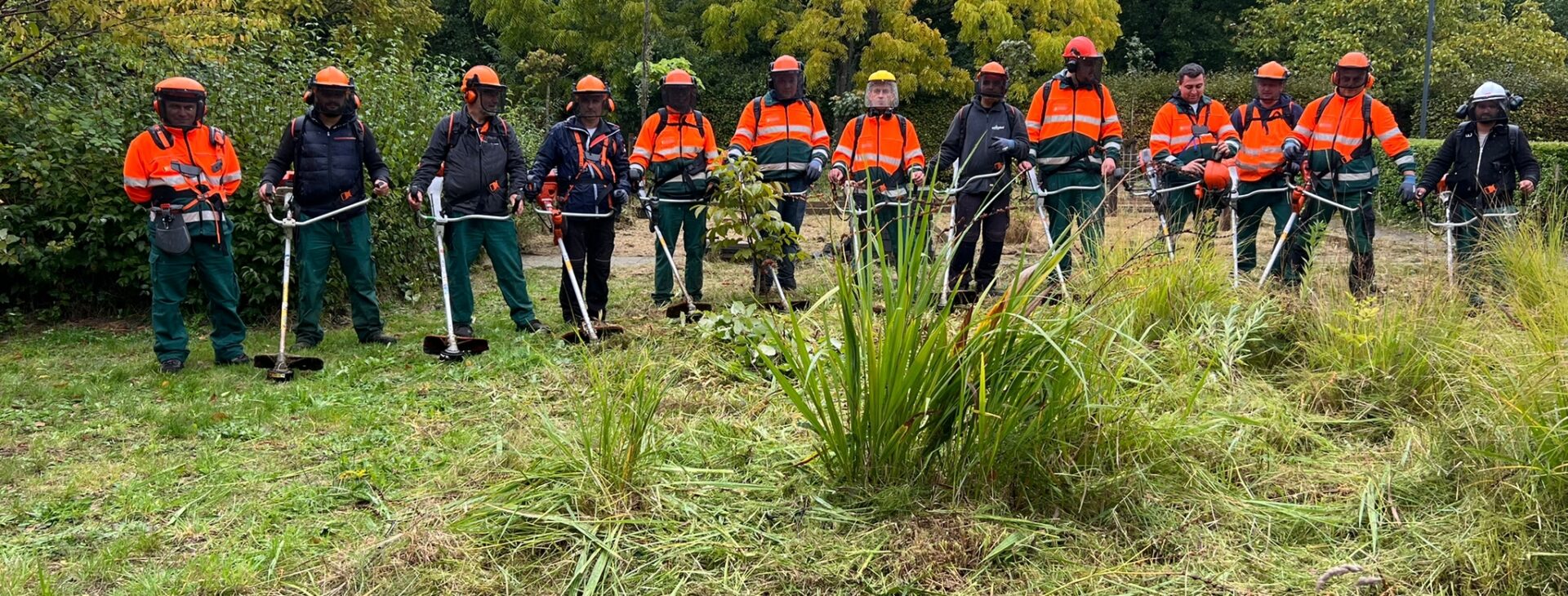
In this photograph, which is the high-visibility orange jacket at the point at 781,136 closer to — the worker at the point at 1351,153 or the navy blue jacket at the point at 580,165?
the navy blue jacket at the point at 580,165

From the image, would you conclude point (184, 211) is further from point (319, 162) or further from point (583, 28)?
point (583, 28)

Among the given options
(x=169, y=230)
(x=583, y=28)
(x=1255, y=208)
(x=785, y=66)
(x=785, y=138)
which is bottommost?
(x=1255, y=208)

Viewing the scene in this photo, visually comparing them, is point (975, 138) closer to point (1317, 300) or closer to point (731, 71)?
point (1317, 300)

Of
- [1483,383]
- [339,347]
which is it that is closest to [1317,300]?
[1483,383]

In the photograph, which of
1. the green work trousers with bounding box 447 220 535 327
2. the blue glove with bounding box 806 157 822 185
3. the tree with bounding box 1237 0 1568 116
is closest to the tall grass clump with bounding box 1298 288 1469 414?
the blue glove with bounding box 806 157 822 185

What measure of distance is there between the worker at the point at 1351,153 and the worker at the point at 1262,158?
26 centimetres

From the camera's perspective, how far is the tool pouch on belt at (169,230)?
6.18 meters

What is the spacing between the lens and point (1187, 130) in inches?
341

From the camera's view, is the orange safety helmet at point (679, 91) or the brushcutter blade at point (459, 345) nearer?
the brushcutter blade at point (459, 345)

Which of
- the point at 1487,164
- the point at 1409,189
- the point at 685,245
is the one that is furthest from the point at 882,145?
the point at 1487,164

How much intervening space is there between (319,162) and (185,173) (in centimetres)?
76

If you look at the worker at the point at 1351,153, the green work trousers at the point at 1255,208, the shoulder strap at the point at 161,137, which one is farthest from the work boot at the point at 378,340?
the worker at the point at 1351,153

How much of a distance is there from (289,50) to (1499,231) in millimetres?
8853

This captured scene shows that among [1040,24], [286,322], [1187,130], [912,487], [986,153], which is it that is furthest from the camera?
[1040,24]
